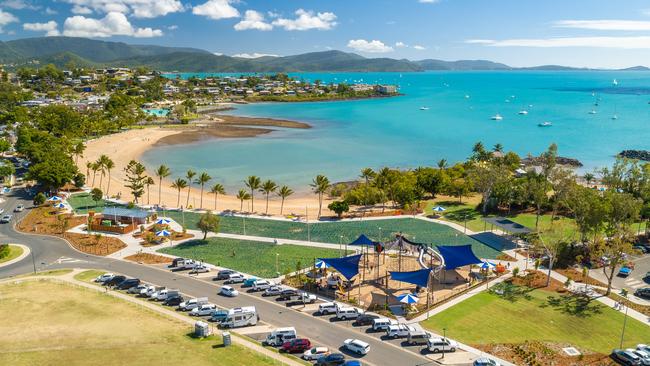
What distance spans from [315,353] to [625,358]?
20.9m

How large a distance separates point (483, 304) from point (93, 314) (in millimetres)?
33250

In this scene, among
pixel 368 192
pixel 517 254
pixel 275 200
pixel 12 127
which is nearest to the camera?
pixel 517 254

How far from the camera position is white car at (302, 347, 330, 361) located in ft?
97.4

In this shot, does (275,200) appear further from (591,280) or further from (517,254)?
(591,280)

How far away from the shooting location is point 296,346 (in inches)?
1206

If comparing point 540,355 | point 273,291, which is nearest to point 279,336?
point 273,291

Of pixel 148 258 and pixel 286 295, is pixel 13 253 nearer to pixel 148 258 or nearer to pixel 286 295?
pixel 148 258

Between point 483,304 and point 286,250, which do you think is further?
point 286,250

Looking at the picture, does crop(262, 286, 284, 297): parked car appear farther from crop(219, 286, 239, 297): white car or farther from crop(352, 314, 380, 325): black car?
crop(352, 314, 380, 325): black car

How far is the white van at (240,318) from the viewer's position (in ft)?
112

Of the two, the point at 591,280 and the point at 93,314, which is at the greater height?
the point at 591,280

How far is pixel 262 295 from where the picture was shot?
40.1 m

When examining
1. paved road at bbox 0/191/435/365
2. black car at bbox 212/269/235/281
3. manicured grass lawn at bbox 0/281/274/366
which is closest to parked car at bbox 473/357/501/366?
paved road at bbox 0/191/435/365

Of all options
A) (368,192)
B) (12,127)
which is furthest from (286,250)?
(12,127)
